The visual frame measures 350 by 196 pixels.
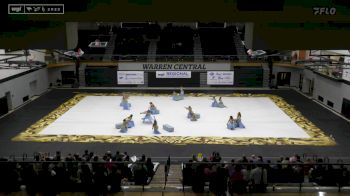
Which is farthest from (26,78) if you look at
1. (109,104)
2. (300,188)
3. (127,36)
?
(300,188)

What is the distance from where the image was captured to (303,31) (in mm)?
4270

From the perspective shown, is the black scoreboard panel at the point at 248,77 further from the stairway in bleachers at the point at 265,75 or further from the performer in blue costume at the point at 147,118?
the performer in blue costume at the point at 147,118

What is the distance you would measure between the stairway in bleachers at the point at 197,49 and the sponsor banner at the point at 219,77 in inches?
87.2

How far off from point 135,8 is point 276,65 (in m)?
29.9

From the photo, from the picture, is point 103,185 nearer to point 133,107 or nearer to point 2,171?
point 2,171

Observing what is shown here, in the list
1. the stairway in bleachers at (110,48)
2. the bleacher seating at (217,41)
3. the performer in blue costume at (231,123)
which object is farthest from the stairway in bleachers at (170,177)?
the bleacher seating at (217,41)

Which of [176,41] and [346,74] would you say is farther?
[176,41]

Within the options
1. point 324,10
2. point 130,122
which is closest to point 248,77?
point 130,122

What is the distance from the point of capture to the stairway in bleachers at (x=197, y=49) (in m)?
33.2

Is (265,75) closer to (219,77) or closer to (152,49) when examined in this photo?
(219,77)

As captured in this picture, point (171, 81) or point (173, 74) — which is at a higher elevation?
point (173, 74)

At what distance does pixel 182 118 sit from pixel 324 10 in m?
18.0

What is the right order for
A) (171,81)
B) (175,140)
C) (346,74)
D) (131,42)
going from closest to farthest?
(175,140) → (346,74) → (171,81) → (131,42)

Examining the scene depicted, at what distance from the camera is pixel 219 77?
31.9 metres
